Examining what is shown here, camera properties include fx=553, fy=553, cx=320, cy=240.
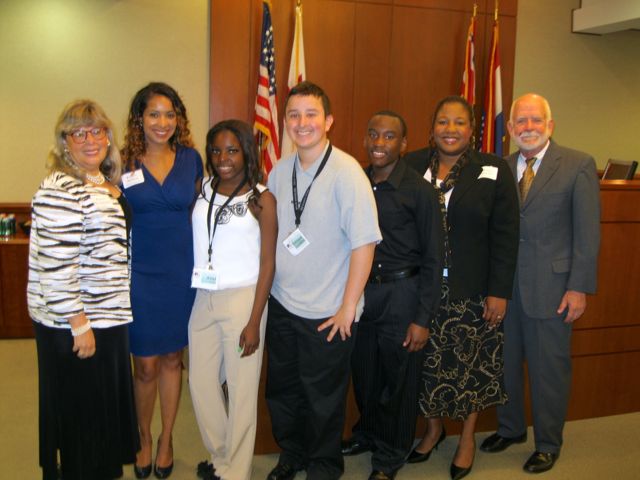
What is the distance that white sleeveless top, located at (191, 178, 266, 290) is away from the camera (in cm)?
231

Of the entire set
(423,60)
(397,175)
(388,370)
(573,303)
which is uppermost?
(423,60)

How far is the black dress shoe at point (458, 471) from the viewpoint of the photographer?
9.10 ft

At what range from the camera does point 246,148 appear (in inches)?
92.0

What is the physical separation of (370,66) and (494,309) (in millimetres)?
3781

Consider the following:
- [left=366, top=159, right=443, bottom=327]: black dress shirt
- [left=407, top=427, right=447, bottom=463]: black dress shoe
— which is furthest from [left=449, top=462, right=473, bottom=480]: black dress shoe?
[left=366, top=159, right=443, bottom=327]: black dress shirt

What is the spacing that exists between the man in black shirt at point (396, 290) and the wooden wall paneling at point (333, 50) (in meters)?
3.35

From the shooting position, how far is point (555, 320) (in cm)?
286

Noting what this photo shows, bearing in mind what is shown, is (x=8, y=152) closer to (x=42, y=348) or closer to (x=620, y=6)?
(x=42, y=348)

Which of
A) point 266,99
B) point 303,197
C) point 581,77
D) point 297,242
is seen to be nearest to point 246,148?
point 303,197

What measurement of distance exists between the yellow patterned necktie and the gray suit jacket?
0.04m

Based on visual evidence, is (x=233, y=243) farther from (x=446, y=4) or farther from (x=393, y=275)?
(x=446, y=4)

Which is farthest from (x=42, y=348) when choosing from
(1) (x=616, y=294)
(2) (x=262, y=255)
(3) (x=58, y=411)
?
(1) (x=616, y=294)

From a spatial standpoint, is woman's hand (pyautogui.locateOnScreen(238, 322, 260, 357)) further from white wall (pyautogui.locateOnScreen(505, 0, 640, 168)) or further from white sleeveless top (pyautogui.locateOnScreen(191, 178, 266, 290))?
white wall (pyautogui.locateOnScreen(505, 0, 640, 168))

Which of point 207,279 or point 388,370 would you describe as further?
point 388,370
